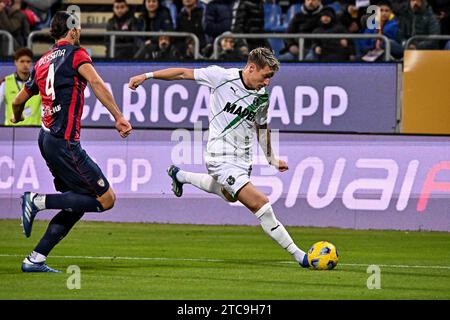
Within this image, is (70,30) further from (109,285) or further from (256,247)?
(256,247)

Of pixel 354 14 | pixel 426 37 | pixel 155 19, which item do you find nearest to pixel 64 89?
pixel 426 37

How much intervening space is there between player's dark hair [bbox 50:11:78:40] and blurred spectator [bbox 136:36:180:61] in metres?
10.1

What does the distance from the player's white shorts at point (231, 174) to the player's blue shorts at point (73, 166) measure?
4.27 ft

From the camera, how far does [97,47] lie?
24047 mm

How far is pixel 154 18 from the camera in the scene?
23375 millimetres

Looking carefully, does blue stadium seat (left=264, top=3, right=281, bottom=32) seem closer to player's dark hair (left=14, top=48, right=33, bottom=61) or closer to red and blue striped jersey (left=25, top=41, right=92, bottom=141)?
player's dark hair (left=14, top=48, right=33, bottom=61)

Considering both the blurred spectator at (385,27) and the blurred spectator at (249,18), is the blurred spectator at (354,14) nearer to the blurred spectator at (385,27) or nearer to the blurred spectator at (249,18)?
the blurred spectator at (385,27)

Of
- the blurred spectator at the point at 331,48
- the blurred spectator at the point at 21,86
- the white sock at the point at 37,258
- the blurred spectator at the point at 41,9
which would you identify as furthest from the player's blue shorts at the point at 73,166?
the blurred spectator at the point at 41,9

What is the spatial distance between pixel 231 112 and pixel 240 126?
18cm

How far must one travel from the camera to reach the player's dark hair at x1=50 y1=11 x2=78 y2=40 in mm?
12000

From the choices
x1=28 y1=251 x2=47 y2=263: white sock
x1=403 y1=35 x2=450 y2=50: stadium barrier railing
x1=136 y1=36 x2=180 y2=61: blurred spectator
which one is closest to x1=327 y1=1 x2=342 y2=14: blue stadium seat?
x1=403 y1=35 x2=450 y2=50: stadium barrier railing

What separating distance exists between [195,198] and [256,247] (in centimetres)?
355
